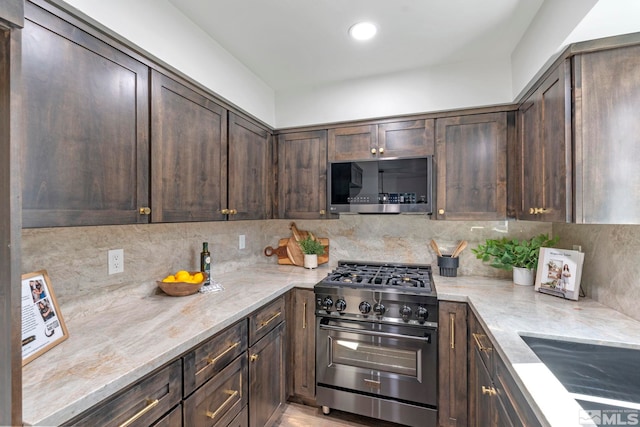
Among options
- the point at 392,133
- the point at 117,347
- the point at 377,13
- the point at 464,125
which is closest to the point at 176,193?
the point at 117,347

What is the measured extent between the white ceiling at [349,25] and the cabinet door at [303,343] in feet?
5.35

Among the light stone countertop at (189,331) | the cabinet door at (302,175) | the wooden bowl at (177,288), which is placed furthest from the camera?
the cabinet door at (302,175)

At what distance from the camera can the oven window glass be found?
1.84m

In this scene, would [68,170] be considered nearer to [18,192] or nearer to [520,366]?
[18,192]

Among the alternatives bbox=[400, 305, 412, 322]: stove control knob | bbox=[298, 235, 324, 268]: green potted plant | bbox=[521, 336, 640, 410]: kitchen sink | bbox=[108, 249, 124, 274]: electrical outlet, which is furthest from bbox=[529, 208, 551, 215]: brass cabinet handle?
bbox=[108, 249, 124, 274]: electrical outlet

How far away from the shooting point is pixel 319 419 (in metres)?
2.02

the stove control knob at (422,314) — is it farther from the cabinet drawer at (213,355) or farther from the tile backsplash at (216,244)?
the cabinet drawer at (213,355)

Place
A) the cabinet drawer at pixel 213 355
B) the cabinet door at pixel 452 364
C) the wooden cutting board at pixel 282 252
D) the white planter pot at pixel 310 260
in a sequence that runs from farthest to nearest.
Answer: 1. the wooden cutting board at pixel 282 252
2. the white planter pot at pixel 310 260
3. the cabinet door at pixel 452 364
4. the cabinet drawer at pixel 213 355

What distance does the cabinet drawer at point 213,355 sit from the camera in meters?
1.17

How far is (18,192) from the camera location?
0.68m

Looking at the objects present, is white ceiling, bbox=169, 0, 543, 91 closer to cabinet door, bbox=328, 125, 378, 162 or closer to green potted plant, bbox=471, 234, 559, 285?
cabinet door, bbox=328, 125, 378, 162

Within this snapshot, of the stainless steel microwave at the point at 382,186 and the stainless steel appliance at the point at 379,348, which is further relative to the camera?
the stainless steel microwave at the point at 382,186

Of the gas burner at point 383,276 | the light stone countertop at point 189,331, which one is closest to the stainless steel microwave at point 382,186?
the gas burner at point 383,276

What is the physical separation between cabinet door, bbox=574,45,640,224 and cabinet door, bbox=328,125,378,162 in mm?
1214
